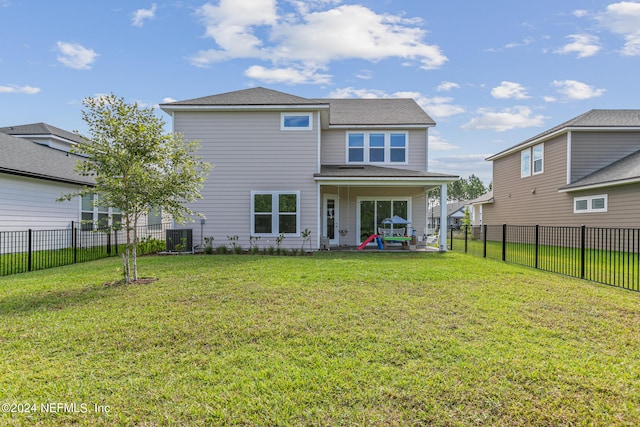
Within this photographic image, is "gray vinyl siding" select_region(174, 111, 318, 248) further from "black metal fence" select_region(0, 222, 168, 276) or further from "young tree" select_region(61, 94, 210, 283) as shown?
"young tree" select_region(61, 94, 210, 283)

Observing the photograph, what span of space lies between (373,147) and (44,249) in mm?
14433

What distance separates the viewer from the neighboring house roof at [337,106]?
1352 cm

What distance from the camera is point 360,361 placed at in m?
3.56

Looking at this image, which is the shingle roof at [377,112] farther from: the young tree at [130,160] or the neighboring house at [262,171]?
the young tree at [130,160]

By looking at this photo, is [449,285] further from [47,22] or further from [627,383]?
[47,22]

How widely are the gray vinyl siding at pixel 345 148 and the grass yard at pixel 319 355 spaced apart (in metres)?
10.3

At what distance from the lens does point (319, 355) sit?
3715 millimetres

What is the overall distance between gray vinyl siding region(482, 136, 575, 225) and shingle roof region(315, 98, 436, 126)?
7.32 metres

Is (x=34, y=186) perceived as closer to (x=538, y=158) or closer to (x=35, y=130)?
(x=35, y=130)

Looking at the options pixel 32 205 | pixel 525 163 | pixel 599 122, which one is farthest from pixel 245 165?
pixel 599 122

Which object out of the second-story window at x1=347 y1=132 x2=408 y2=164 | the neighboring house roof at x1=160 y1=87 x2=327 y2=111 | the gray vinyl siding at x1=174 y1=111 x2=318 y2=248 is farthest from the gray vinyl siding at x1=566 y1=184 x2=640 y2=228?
the neighboring house roof at x1=160 y1=87 x2=327 y2=111

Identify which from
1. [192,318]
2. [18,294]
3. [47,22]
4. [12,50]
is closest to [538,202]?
[192,318]

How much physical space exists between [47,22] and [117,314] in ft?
43.1

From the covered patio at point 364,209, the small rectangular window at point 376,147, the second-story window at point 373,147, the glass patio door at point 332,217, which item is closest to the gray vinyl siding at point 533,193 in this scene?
the covered patio at point 364,209
